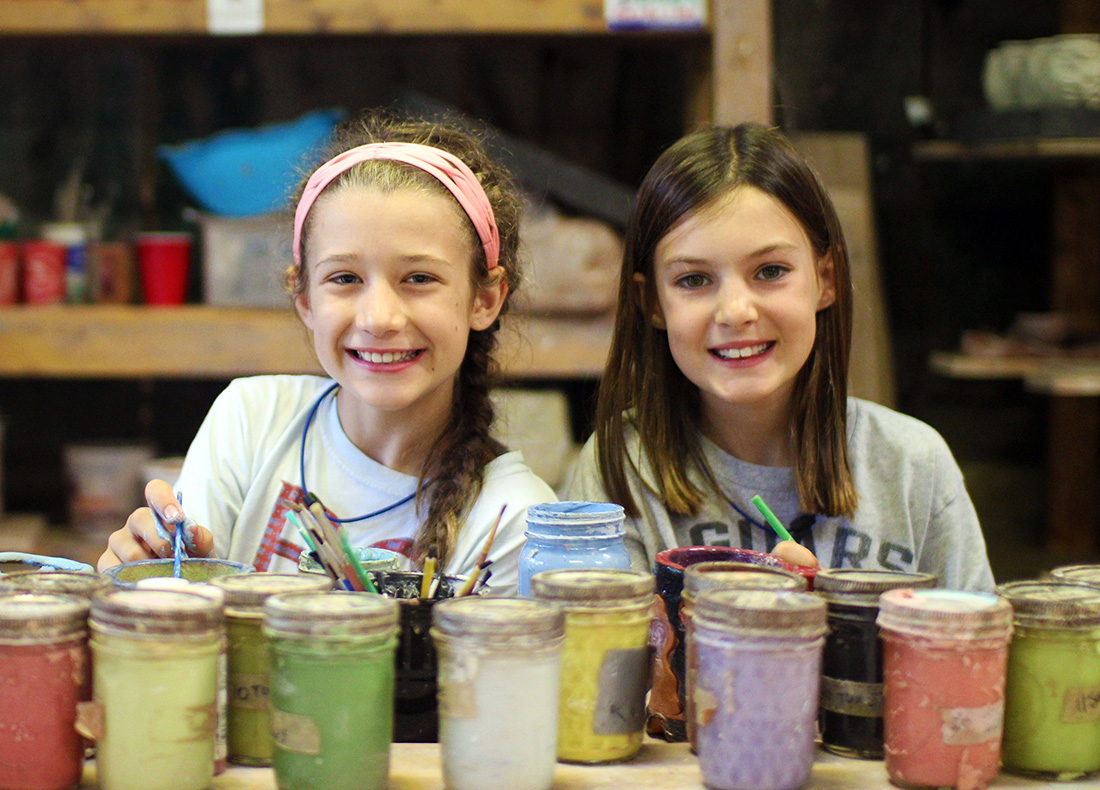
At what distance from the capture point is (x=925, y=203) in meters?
3.63

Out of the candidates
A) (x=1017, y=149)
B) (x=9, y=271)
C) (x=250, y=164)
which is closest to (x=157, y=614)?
(x=250, y=164)

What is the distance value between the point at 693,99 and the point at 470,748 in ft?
6.63

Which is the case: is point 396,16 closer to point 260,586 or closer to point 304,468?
point 304,468

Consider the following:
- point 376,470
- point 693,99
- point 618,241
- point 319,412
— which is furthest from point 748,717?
point 693,99

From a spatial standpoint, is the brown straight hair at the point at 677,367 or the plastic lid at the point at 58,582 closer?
the plastic lid at the point at 58,582

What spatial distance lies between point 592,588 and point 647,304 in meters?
0.80

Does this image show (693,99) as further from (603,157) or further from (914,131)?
(914,131)

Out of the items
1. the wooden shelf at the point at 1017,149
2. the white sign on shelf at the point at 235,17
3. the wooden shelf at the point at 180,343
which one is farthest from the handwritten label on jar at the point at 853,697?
the wooden shelf at the point at 1017,149

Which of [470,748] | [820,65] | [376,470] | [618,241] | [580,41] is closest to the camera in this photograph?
[470,748]

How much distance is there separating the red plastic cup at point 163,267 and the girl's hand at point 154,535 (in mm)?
1367

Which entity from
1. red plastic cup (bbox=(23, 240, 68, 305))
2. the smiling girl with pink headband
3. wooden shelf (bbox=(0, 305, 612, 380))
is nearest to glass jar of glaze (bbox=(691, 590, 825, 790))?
the smiling girl with pink headband

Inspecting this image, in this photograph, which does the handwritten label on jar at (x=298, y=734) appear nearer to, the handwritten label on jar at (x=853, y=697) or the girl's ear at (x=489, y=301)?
the handwritten label on jar at (x=853, y=697)

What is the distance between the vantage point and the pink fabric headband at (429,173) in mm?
1523

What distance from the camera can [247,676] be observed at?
36.3 inches
